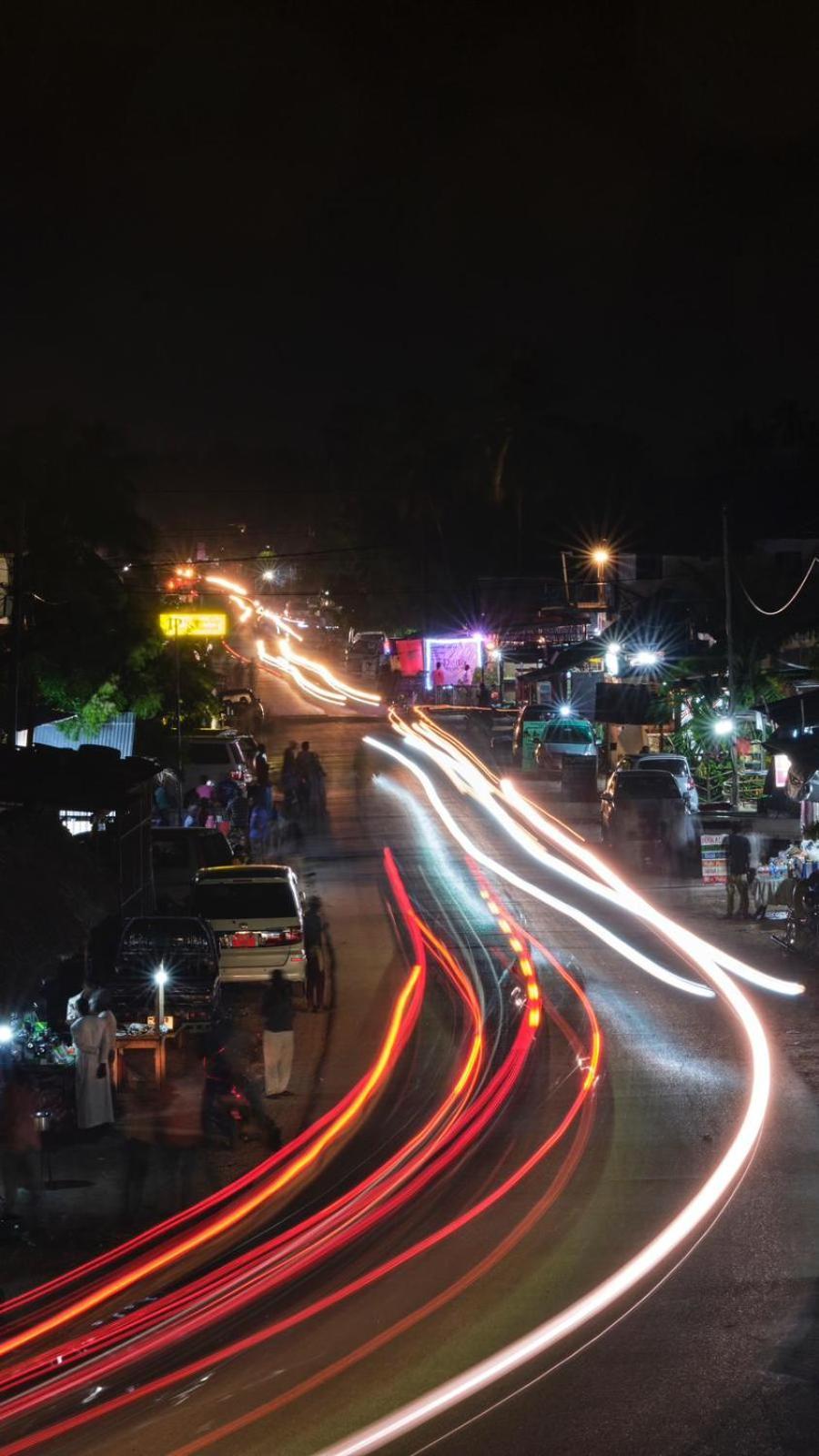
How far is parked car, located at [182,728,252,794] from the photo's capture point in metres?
40.9

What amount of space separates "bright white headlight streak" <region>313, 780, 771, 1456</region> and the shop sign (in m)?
13.1

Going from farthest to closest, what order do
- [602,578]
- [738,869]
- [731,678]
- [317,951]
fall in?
1. [602,578]
2. [731,678]
3. [738,869]
4. [317,951]

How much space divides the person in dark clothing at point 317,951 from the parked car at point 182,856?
1.99 m

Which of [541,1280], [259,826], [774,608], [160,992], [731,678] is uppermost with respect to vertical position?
[774,608]

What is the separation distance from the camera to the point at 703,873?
1096 inches

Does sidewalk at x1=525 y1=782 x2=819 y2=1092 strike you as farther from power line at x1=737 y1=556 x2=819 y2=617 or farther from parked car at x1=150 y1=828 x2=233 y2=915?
power line at x1=737 y1=556 x2=819 y2=617

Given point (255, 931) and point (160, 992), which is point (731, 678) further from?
point (160, 992)

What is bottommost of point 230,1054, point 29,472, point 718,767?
point 230,1054

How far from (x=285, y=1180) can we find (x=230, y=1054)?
5.40 metres

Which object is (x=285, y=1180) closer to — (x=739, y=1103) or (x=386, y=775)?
(x=739, y=1103)

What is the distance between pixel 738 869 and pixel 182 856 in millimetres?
9906

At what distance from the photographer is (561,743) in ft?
149

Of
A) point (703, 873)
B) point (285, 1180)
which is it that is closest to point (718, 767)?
point (703, 873)

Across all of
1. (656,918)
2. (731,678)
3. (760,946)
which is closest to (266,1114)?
(760,946)
